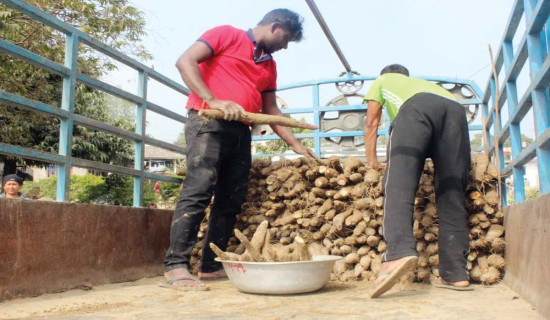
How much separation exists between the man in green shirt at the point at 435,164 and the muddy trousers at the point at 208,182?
1088 mm

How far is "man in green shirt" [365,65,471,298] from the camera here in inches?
111

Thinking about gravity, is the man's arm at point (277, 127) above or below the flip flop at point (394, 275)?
above

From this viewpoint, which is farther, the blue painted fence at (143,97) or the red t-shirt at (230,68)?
the red t-shirt at (230,68)

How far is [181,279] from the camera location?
9.76 ft

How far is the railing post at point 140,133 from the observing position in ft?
12.4

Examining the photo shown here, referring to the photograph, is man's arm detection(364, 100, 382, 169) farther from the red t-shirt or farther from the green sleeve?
the red t-shirt

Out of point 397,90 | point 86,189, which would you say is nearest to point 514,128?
point 397,90

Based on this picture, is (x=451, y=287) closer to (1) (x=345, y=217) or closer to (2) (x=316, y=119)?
(1) (x=345, y=217)

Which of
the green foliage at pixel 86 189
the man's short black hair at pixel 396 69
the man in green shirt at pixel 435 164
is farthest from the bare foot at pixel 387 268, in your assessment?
the green foliage at pixel 86 189

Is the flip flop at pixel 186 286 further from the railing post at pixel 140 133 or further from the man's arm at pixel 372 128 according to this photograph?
the man's arm at pixel 372 128

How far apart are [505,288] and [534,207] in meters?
0.80

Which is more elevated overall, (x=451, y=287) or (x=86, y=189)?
(x=86, y=189)

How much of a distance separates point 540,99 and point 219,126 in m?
1.86

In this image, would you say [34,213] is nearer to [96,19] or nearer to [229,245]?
[229,245]
